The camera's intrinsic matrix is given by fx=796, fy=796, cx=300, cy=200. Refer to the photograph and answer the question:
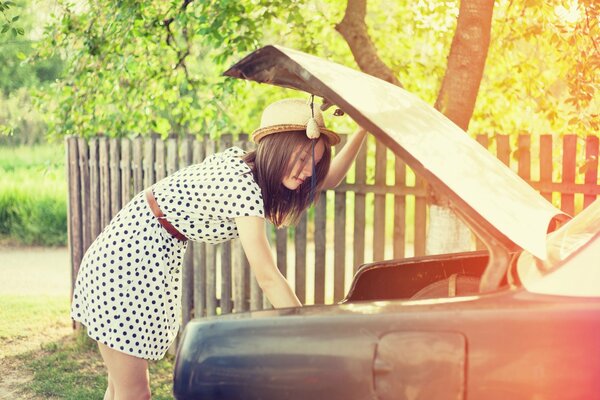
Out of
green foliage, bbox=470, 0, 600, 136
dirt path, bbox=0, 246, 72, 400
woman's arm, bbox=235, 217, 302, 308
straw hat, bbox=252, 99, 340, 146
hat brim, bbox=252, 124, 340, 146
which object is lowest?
dirt path, bbox=0, 246, 72, 400

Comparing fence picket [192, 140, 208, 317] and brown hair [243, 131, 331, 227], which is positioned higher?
brown hair [243, 131, 331, 227]

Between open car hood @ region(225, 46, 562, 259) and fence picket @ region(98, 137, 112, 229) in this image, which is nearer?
open car hood @ region(225, 46, 562, 259)

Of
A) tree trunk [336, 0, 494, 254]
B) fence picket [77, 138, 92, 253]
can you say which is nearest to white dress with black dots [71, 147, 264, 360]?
tree trunk [336, 0, 494, 254]

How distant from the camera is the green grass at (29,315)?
776 cm

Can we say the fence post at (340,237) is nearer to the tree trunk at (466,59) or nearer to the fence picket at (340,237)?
the fence picket at (340,237)

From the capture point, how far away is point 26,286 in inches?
396

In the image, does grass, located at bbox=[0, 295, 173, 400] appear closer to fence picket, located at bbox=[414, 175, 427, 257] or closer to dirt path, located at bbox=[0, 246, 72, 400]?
dirt path, located at bbox=[0, 246, 72, 400]

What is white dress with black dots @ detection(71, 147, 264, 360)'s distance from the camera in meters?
2.95

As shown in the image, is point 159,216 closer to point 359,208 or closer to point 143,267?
point 143,267

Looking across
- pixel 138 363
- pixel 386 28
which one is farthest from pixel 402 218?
pixel 386 28

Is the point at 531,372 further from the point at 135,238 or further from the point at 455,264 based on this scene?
the point at 135,238

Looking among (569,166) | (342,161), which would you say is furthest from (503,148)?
(342,161)

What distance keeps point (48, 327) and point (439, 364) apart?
6.82 metres

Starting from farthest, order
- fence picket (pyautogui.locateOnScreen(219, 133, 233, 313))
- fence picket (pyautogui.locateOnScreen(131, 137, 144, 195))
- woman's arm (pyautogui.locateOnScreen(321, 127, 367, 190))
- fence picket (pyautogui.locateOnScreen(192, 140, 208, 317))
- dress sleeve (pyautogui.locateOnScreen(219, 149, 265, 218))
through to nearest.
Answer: fence picket (pyautogui.locateOnScreen(131, 137, 144, 195))
fence picket (pyautogui.locateOnScreen(192, 140, 208, 317))
fence picket (pyautogui.locateOnScreen(219, 133, 233, 313))
woman's arm (pyautogui.locateOnScreen(321, 127, 367, 190))
dress sleeve (pyautogui.locateOnScreen(219, 149, 265, 218))
